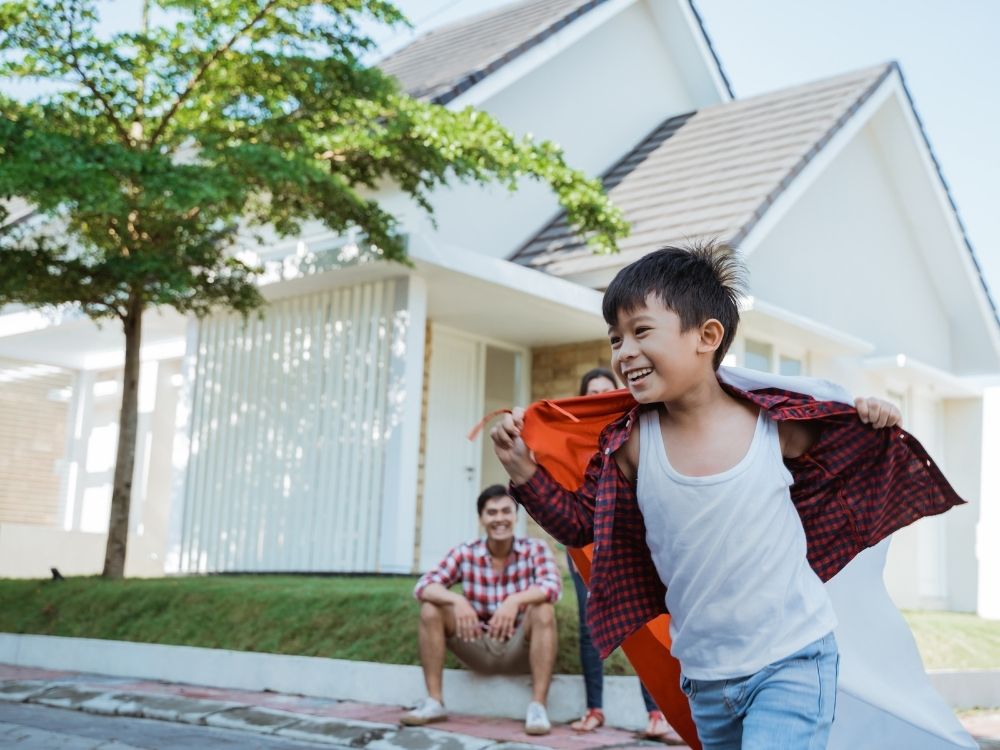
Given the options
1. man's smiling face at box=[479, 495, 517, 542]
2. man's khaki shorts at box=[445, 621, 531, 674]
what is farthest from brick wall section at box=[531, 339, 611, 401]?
man's khaki shorts at box=[445, 621, 531, 674]

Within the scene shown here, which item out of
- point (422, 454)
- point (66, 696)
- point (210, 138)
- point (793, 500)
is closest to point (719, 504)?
point (793, 500)

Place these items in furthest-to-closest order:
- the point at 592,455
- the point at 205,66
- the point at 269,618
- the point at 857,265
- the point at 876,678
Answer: the point at 857,265 < the point at 205,66 < the point at 269,618 < the point at 876,678 < the point at 592,455

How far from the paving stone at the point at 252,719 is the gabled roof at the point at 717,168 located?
6.72 metres

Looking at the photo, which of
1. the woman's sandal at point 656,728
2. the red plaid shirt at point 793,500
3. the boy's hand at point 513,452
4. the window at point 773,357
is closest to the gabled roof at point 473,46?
the window at point 773,357

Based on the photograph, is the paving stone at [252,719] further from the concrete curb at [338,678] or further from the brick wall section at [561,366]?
the brick wall section at [561,366]

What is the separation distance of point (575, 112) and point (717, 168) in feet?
6.51

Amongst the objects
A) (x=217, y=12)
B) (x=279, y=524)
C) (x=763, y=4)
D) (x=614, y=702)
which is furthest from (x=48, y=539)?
(x=763, y=4)

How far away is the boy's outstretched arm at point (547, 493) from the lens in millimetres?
2801

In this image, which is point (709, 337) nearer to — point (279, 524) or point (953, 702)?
point (953, 702)

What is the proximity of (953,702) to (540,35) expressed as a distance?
8.25m

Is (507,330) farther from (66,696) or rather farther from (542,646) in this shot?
(542,646)

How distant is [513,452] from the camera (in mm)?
2830

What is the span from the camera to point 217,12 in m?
8.80

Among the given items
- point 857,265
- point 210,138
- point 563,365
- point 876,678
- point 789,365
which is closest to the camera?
point 876,678
